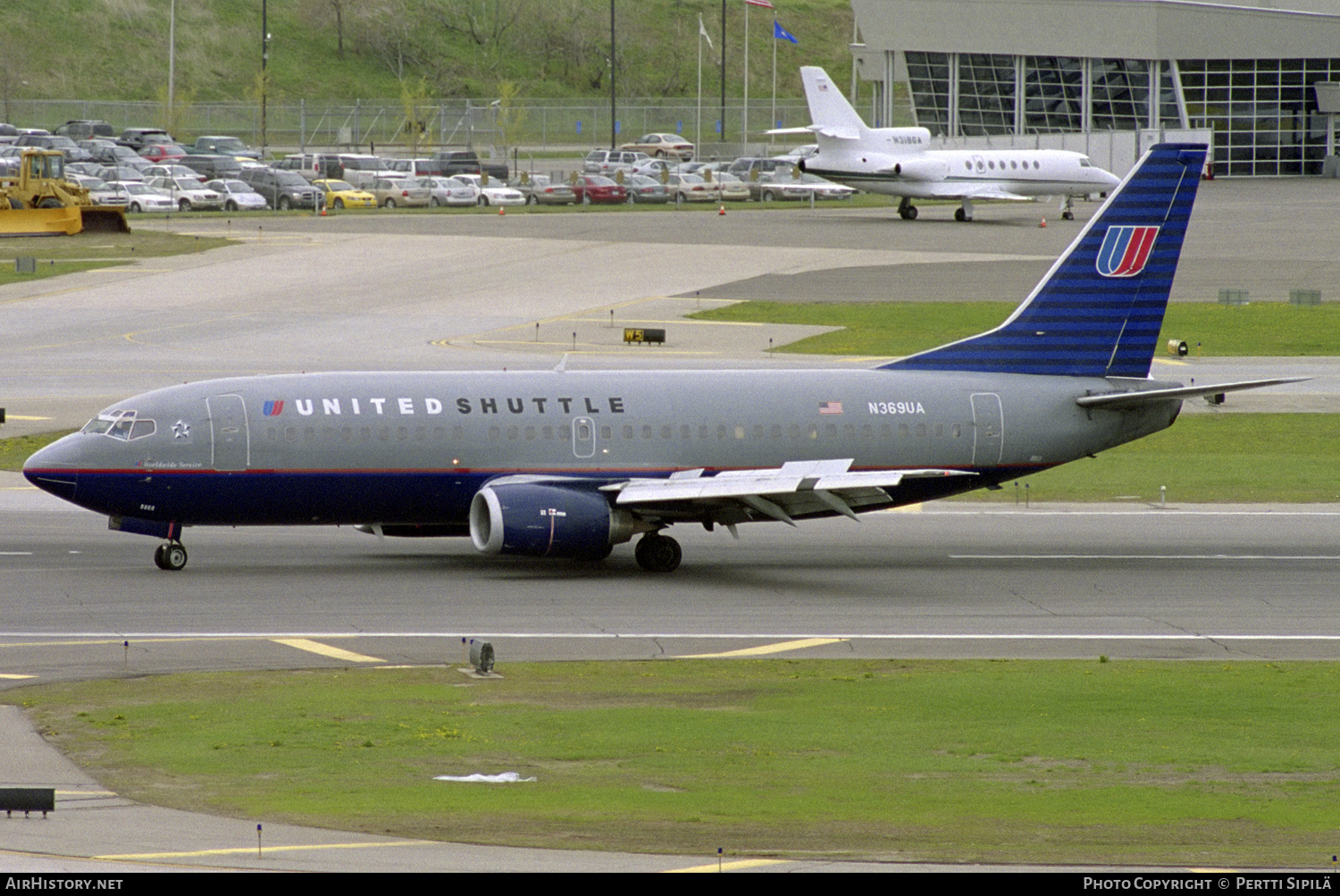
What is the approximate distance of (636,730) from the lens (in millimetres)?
24500

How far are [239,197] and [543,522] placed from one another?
94723mm

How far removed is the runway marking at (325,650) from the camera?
30094 mm

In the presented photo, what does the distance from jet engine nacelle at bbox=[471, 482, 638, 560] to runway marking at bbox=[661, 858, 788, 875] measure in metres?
19.3

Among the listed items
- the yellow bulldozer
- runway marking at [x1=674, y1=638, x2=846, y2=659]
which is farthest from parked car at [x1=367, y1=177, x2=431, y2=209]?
runway marking at [x1=674, y1=638, x2=846, y2=659]

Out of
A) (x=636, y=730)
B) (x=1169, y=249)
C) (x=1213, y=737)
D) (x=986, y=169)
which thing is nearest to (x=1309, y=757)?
(x=1213, y=737)

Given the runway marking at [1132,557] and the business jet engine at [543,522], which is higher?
the business jet engine at [543,522]

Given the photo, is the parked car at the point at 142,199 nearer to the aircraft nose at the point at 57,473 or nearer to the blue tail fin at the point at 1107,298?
the aircraft nose at the point at 57,473

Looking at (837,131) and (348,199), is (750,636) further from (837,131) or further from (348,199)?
(348,199)

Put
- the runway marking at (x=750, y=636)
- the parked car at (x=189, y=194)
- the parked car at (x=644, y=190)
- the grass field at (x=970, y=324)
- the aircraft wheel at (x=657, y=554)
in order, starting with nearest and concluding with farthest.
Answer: the runway marking at (x=750, y=636) < the aircraft wheel at (x=657, y=554) < the grass field at (x=970, y=324) < the parked car at (x=189, y=194) < the parked car at (x=644, y=190)

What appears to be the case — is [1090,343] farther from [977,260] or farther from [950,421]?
[977,260]

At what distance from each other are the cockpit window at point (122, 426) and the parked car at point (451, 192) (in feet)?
307

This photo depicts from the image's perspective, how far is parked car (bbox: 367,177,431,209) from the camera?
5084 inches

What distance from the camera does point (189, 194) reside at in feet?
406

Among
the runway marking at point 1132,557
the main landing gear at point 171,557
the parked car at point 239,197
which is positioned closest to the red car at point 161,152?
the parked car at point 239,197
